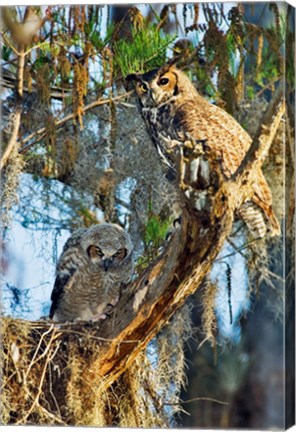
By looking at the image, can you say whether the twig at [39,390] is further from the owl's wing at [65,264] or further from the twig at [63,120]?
the twig at [63,120]

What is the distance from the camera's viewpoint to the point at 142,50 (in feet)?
16.1

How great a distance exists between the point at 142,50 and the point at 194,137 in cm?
44

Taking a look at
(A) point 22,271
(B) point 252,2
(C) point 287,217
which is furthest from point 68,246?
(B) point 252,2

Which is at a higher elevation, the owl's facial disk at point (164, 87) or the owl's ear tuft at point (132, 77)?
the owl's ear tuft at point (132, 77)

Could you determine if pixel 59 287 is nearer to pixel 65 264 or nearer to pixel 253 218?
pixel 65 264

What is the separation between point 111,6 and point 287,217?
1.16 m

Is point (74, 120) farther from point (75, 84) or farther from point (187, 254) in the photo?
point (187, 254)

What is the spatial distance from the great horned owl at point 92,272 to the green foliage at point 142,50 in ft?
2.20

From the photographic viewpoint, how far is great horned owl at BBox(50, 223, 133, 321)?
4945 mm

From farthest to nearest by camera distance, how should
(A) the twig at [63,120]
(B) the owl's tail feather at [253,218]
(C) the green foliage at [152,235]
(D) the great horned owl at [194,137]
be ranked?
1. (A) the twig at [63,120]
2. (C) the green foliage at [152,235]
3. (B) the owl's tail feather at [253,218]
4. (D) the great horned owl at [194,137]

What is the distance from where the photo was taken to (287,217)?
185 inches

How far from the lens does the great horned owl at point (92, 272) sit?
4945 millimetres

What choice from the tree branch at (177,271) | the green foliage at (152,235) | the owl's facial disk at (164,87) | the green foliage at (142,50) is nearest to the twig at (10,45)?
the green foliage at (142,50)

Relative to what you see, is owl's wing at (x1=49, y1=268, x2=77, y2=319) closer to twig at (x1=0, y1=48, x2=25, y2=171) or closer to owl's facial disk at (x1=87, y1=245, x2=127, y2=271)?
owl's facial disk at (x1=87, y1=245, x2=127, y2=271)
